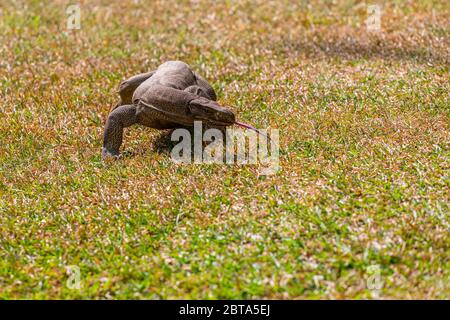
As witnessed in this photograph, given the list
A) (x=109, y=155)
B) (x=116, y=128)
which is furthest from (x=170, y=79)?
(x=109, y=155)

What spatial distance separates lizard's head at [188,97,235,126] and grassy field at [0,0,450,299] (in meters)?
0.42

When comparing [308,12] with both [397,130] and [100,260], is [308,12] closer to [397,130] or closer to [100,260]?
[397,130]

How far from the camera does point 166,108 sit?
21.0 feet

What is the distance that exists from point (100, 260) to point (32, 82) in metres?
4.14

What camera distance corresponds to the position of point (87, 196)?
5914mm

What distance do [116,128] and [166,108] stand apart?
50 centimetres

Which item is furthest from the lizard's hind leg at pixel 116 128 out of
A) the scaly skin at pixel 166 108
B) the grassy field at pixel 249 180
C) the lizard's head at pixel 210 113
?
the lizard's head at pixel 210 113

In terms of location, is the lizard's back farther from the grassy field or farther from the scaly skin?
the grassy field

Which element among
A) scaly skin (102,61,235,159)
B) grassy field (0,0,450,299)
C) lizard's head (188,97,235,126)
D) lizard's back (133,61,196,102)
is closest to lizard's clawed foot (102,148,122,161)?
scaly skin (102,61,235,159)

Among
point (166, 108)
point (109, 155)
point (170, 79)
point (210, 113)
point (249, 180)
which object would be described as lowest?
point (249, 180)

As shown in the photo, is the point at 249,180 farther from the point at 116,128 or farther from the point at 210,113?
the point at 116,128

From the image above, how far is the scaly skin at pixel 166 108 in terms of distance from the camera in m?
6.26

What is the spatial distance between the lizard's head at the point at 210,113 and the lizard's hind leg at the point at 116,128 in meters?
0.63

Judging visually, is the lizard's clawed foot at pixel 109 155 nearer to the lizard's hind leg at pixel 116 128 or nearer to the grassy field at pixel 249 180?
the lizard's hind leg at pixel 116 128
